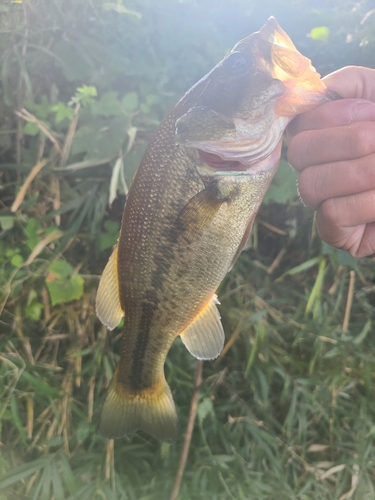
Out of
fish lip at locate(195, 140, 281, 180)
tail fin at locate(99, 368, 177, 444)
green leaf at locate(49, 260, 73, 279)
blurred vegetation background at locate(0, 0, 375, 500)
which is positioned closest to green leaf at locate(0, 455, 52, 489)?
blurred vegetation background at locate(0, 0, 375, 500)

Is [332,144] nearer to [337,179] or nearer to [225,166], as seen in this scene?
[337,179]

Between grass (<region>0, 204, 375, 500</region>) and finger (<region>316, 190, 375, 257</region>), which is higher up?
finger (<region>316, 190, 375, 257</region>)

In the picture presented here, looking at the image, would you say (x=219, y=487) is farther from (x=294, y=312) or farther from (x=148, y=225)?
(x=148, y=225)

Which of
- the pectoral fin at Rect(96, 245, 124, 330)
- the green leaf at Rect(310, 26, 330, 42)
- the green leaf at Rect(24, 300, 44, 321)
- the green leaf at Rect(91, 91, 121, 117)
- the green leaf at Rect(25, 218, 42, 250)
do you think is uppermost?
the green leaf at Rect(310, 26, 330, 42)

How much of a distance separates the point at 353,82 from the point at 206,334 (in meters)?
0.81

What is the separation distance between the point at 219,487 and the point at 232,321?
74 cm

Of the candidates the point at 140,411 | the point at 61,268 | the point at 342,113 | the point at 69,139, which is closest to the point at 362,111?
the point at 342,113

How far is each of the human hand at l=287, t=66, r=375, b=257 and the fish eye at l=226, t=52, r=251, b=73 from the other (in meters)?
0.19

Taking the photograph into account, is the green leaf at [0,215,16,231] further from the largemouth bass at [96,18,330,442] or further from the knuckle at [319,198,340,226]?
the knuckle at [319,198,340,226]

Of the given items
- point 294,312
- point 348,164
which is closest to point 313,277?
point 294,312

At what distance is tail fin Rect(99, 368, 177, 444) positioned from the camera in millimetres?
1151

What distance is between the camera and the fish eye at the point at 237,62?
0.82 m

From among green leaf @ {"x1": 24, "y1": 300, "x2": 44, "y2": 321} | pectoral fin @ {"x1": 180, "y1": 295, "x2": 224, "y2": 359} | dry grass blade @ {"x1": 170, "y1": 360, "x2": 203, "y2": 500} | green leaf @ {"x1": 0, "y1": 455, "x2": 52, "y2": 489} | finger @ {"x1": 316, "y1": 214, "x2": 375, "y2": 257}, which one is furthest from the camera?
green leaf @ {"x1": 24, "y1": 300, "x2": 44, "y2": 321}

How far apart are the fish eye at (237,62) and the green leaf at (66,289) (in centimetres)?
116
